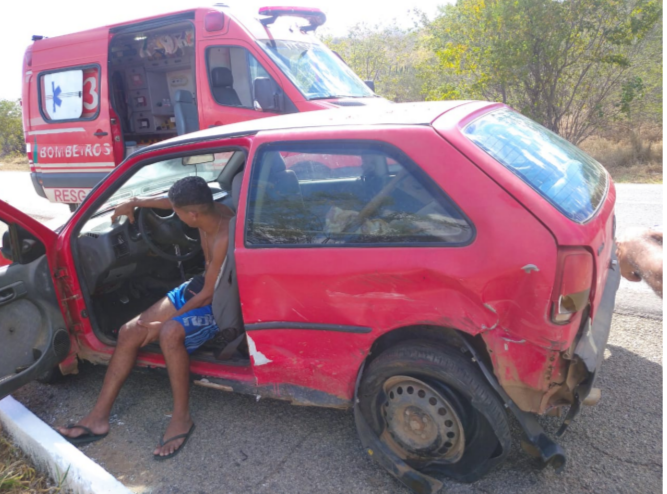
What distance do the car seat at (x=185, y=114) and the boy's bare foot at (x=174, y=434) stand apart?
13.7 feet

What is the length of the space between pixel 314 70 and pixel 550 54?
22.3ft

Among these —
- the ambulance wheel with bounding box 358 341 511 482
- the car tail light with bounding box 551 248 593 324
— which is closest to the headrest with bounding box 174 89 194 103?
the ambulance wheel with bounding box 358 341 511 482

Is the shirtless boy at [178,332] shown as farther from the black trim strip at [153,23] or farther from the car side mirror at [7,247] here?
the black trim strip at [153,23]

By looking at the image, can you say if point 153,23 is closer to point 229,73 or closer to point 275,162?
point 229,73

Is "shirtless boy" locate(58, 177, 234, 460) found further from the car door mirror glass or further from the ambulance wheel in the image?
the ambulance wheel

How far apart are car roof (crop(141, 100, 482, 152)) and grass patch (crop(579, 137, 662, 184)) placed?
9167mm

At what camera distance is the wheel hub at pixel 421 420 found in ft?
7.57

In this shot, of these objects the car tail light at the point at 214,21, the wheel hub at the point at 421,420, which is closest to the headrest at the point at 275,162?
the wheel hub at the point at 421,420

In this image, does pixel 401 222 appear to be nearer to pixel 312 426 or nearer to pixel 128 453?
pixel 312 426

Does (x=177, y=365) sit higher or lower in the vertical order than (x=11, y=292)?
lower

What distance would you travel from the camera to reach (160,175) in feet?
14.5

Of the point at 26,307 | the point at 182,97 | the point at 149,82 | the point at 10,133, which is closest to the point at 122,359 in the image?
the point at 26,307

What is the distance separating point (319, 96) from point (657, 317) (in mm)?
3694

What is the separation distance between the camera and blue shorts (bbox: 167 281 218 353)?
2.97 metres
